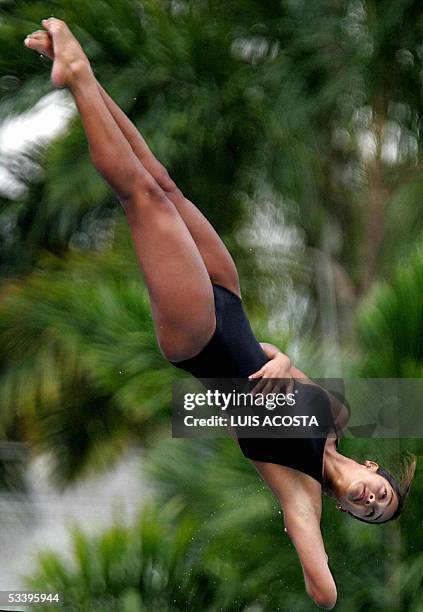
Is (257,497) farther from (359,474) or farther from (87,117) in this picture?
(87,117)

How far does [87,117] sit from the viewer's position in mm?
2529

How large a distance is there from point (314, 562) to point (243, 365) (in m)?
0.42

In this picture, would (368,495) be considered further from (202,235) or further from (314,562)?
(202,235)

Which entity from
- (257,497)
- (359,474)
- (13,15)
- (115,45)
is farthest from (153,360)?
(13,15)

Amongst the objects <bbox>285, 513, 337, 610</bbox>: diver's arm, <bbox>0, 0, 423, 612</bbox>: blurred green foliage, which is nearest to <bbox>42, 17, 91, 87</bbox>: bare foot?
<bbox>0, 0, 423, 612</bbox>: blurred green foliage

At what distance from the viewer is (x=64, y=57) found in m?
2.44

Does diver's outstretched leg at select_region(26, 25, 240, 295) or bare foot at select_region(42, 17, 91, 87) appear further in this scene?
diver's outstretched leg at select_region(26, 25, 240, 295)

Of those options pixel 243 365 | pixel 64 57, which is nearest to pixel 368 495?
pixel 243 365

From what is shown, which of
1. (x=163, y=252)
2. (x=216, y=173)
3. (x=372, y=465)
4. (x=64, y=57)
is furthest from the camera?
(x=216, y=173)

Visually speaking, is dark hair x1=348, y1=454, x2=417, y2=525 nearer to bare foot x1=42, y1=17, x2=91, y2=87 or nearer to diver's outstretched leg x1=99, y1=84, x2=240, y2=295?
diver's outstretched leg x1=99, y1=84, x2=240, y2=295

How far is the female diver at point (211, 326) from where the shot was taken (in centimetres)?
259

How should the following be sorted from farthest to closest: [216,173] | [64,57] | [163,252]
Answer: [216,173], [163,252], [64,57]

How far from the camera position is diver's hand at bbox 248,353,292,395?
277cm

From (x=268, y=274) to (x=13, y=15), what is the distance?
36.9 inches
